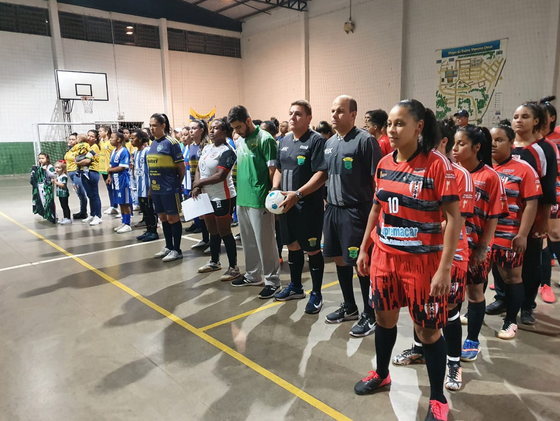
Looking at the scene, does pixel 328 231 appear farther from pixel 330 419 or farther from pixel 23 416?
pixel 23 416

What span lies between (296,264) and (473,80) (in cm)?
1105

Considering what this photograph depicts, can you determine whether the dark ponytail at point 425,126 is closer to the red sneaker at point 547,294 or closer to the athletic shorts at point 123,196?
the red sneaker at point 547,294

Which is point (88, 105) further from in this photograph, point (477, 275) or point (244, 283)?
point (477, 275)

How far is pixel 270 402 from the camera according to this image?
2621 millimetres

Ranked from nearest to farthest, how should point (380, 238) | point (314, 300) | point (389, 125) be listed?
1. point (389, 125)
2. point (380, 238)
3. point (314, 300)

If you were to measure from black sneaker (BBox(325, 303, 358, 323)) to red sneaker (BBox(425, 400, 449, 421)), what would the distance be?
1.46 m

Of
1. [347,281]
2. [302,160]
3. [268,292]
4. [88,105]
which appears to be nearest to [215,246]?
[268,292]

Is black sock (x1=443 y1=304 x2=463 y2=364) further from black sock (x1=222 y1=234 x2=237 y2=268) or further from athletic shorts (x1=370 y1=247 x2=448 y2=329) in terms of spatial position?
black sock (x1=222 y1=234 x2=237 y2=268)

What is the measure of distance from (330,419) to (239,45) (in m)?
21.6

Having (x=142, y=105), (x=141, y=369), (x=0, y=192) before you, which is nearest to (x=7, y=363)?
(x=141, y=369)

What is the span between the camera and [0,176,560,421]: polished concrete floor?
2564 millimetres

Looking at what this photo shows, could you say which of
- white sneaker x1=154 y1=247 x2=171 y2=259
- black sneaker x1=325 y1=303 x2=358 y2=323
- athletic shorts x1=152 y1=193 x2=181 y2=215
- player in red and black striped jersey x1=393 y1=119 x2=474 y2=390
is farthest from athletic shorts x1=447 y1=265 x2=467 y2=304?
white sneaker x1=154 y1=247 x2=171 y2=259

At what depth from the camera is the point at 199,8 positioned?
19641 mm

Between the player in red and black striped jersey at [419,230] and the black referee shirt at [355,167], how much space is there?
3.35ft
